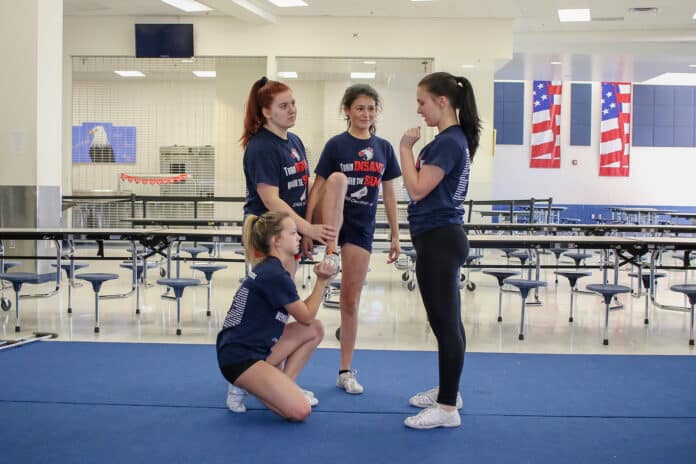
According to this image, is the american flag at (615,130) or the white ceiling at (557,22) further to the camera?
the american flag at (615,130)

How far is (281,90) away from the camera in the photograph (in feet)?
10.0

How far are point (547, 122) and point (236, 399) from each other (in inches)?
567

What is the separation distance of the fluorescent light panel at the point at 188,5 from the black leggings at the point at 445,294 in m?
8.20

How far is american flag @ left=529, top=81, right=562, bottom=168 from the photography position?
16.3 m

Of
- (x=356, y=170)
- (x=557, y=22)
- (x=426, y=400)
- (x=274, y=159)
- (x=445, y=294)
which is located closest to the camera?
(x=445, y=294)

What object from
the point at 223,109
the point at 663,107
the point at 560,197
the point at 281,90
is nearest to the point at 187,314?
the point at 281,90

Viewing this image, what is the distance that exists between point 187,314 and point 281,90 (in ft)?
10.5

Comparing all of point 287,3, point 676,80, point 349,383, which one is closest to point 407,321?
point 349,383

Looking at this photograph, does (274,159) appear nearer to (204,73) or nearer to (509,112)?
(204,73)

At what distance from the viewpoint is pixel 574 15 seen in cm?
1091

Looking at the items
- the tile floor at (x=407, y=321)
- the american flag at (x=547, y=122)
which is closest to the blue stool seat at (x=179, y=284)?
the tile floor at (x=407, y=321)

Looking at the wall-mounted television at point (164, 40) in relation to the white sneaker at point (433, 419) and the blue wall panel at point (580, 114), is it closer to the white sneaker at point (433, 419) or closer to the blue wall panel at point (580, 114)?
the blue wall panel at point (580, 114)

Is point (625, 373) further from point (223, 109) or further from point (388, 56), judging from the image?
point (223, 109)

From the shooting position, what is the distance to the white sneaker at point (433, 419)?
114 inches
